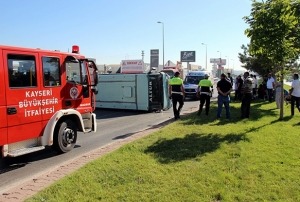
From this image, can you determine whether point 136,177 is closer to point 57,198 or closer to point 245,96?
point 57,198

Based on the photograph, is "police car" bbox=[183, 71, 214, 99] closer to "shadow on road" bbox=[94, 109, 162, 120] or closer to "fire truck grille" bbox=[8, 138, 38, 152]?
"shadow on road" bbox=[94, 109, 162, 120]

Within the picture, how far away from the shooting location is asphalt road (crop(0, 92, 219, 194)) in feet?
17.4

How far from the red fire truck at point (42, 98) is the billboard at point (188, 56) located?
66.4 metres

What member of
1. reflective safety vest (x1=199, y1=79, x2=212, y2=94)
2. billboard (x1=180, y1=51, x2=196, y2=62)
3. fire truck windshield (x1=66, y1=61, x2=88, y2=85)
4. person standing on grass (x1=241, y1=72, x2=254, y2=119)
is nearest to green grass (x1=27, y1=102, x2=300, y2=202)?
fire truck windshield (x1=66, y1=61, x2=88, y2=85)

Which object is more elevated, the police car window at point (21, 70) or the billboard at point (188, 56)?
the billboard at point (188, 56)

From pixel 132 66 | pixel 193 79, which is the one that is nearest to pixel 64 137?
pixel 193 79

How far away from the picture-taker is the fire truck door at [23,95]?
17.7 feet

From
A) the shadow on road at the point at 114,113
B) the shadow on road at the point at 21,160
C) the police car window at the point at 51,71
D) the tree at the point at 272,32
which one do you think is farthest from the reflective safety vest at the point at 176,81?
the shadow on road at the point at 21,160

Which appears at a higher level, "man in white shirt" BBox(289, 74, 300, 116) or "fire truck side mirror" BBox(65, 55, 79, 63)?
"fire truck side mirror" BBox(65, 55, 79, 63)

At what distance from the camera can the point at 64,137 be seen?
667 cm

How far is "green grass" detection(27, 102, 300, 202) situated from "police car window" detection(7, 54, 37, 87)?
7.10ft

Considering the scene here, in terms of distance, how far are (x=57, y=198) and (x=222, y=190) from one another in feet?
7.43

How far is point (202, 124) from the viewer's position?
9.02 metres

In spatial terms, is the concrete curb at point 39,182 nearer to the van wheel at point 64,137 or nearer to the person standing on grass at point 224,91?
the van wheel at point 64,137
